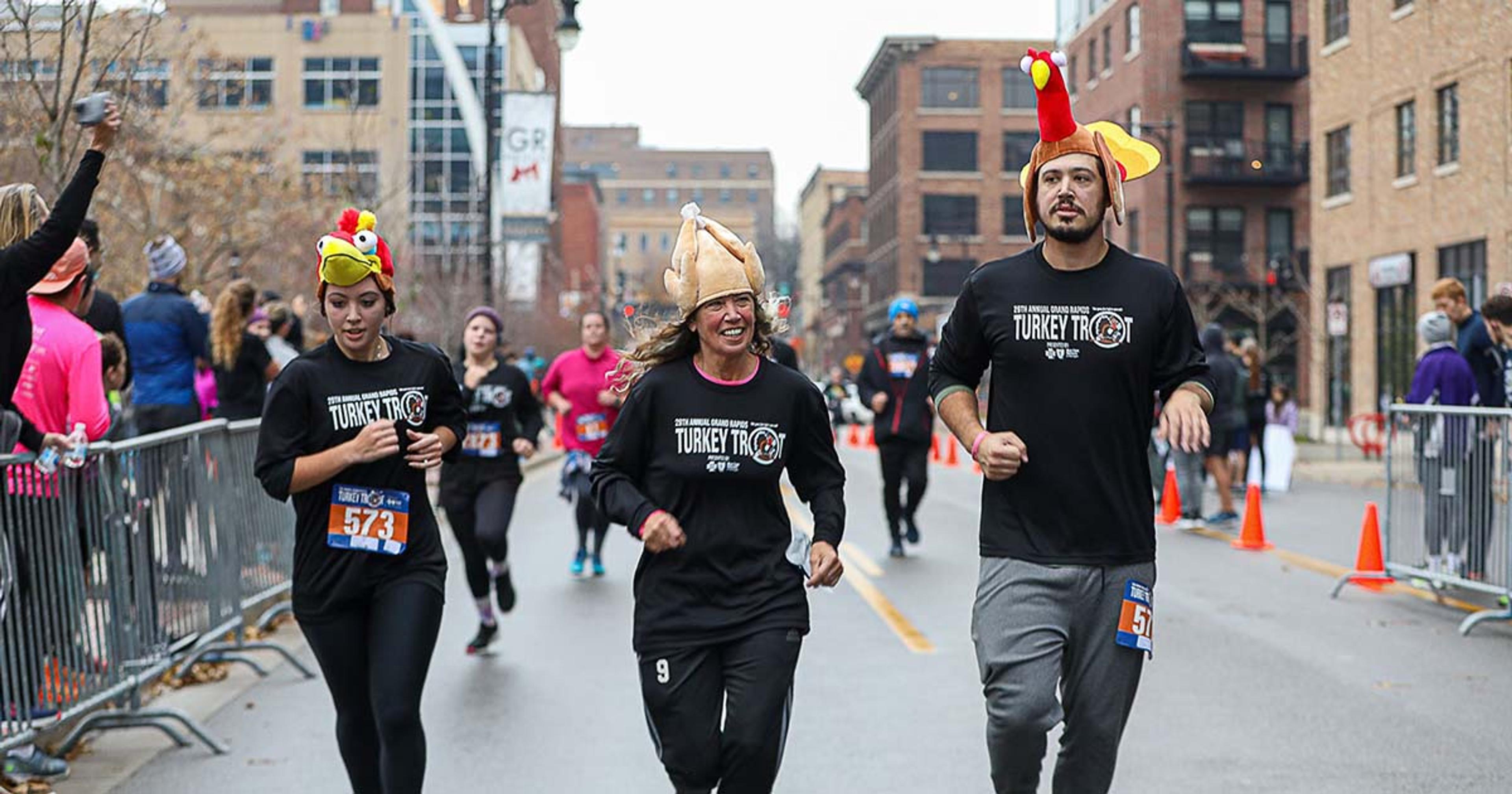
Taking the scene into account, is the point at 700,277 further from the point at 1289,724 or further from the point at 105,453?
the point at 1289,724

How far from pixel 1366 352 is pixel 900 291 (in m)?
49.2

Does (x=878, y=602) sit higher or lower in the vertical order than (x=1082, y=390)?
lower

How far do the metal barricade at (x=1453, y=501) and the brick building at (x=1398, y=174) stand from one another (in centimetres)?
1602

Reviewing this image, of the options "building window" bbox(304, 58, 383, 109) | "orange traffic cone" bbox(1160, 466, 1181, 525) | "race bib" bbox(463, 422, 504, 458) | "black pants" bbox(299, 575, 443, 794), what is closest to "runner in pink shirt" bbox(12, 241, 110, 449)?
"black pants" bbox(299, 575, 443, 794)

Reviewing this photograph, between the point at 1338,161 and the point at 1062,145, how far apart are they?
34.1 m

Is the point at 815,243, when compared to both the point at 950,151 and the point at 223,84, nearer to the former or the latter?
the point at 950,151

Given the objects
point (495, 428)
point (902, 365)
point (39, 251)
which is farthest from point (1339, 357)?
point (39, 251)

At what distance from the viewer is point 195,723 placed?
25.0 ft

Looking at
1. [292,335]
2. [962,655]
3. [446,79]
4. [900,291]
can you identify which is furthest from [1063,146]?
[900,291]

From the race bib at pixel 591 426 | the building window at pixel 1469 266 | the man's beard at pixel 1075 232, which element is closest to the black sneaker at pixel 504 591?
the race bib at pixel 591 426

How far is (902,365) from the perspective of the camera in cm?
1453

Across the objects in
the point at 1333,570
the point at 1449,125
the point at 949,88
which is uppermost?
the point at 949,88

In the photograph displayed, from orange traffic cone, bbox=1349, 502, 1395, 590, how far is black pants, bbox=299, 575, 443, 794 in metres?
8.59

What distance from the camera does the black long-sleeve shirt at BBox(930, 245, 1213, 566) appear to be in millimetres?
4816
